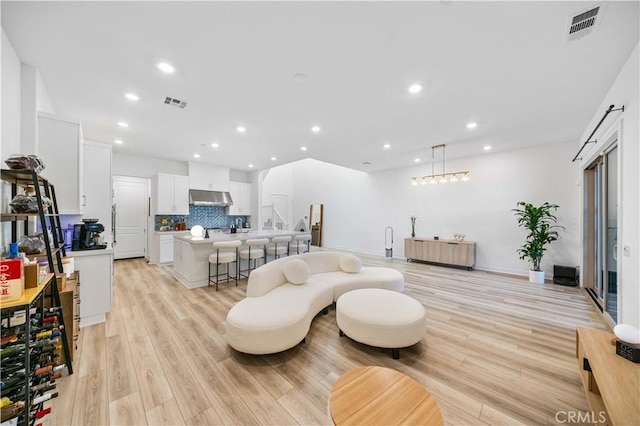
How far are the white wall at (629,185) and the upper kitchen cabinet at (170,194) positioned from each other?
8.29 metres

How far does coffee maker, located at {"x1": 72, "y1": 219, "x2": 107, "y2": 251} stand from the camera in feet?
10.2

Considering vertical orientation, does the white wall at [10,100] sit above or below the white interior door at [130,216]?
above

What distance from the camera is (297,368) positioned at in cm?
212

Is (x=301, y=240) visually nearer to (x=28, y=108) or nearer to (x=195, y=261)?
(x=195, y=261)

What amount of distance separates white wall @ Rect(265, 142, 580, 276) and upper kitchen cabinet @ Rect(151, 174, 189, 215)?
16.6 feet

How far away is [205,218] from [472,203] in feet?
25.5

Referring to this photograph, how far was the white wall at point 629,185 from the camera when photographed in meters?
2.17

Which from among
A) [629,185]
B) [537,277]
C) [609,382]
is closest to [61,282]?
[609,382]

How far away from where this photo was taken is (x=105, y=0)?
174 cm

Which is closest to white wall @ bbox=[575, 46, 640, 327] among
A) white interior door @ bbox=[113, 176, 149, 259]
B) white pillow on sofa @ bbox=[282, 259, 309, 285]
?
white pillow on sofa @ bbox=[282, 259, 309, 285]

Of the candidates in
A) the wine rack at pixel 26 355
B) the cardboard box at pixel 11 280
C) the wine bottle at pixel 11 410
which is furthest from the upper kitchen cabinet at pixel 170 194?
the wine bottle at pixel 11 410

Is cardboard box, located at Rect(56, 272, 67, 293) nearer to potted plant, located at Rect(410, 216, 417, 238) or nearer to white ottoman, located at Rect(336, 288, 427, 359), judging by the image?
white ottoman, located at Rect(336, 288, 427, 359)

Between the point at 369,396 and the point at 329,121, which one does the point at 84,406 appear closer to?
the point at 369,396

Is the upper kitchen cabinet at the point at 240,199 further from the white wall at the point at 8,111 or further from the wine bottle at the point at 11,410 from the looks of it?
the wine bottle at the point at 11,410
